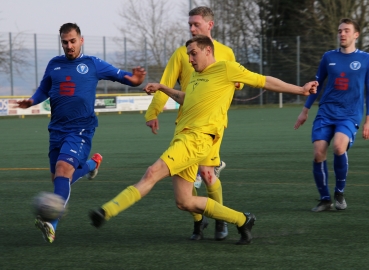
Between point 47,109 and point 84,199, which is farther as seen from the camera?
point 47,109

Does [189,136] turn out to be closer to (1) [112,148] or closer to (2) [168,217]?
(2) [168,217]

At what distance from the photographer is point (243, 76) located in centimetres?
655

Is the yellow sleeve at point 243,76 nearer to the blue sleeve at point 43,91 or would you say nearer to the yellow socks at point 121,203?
the yellow socks at point 121,203

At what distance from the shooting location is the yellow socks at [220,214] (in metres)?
6.47

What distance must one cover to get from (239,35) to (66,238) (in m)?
44.9

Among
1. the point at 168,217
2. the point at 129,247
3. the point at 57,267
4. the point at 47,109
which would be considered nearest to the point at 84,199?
the point at 168,217

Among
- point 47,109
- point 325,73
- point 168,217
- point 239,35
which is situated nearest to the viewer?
point 168,217

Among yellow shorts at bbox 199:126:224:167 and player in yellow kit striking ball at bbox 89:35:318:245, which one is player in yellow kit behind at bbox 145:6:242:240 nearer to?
yellow shorts at bbox 199:126:224:167

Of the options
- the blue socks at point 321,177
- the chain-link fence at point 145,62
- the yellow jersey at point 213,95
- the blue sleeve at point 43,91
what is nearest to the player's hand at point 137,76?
→ the blue sleeve at point 43,91

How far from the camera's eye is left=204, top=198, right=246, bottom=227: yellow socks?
6.47 m

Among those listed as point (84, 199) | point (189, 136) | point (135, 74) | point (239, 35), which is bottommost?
point (84, 199)

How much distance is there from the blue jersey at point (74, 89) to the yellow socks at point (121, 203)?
167 centimetres

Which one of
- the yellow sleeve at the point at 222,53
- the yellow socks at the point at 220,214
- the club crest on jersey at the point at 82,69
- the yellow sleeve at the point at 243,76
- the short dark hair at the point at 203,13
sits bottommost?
the yellow socks at the point at 220,214

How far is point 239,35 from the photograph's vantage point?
5106cm
